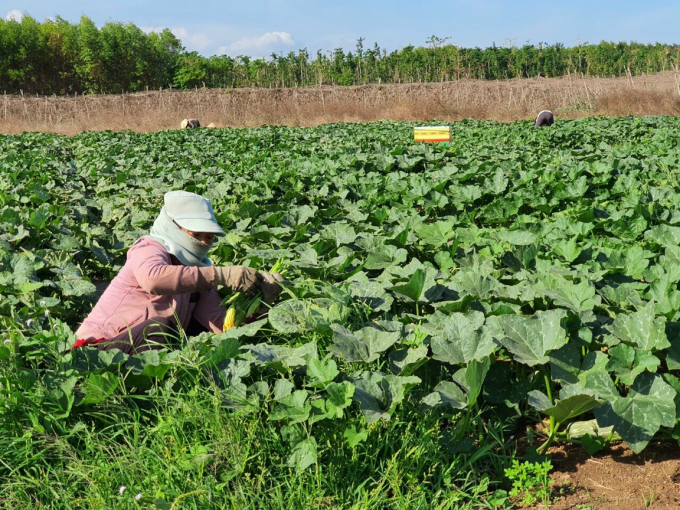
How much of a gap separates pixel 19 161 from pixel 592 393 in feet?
36.5

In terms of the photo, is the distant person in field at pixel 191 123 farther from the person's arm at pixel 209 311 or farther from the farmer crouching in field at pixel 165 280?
the farmer crouching in field at pixel 165 280

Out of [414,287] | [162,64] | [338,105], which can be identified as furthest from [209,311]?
[162,64]

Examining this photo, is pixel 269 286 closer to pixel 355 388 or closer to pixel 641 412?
pixel 355 388

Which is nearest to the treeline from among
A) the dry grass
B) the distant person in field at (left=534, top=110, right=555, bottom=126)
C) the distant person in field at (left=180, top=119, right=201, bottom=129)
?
the dry grass

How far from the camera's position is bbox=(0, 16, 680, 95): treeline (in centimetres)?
6531

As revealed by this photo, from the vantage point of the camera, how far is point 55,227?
17.6ft

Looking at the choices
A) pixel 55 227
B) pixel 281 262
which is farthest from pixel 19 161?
pixel 281 262

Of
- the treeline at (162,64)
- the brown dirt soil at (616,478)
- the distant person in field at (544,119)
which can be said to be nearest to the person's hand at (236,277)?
the brown dirt soil at (616,478)

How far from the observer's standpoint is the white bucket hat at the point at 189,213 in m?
3.55

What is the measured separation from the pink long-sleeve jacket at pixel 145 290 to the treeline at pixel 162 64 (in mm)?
62160

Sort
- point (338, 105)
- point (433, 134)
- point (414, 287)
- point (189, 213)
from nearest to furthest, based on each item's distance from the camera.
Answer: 1. point (414, 287)
2. point (189, 213)
3. point (433, 134)
4. point (338, 105)

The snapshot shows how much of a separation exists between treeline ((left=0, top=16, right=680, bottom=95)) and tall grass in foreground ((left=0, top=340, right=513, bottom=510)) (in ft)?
208

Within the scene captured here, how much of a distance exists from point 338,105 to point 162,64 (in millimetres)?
45323

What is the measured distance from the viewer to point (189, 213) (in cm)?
355
